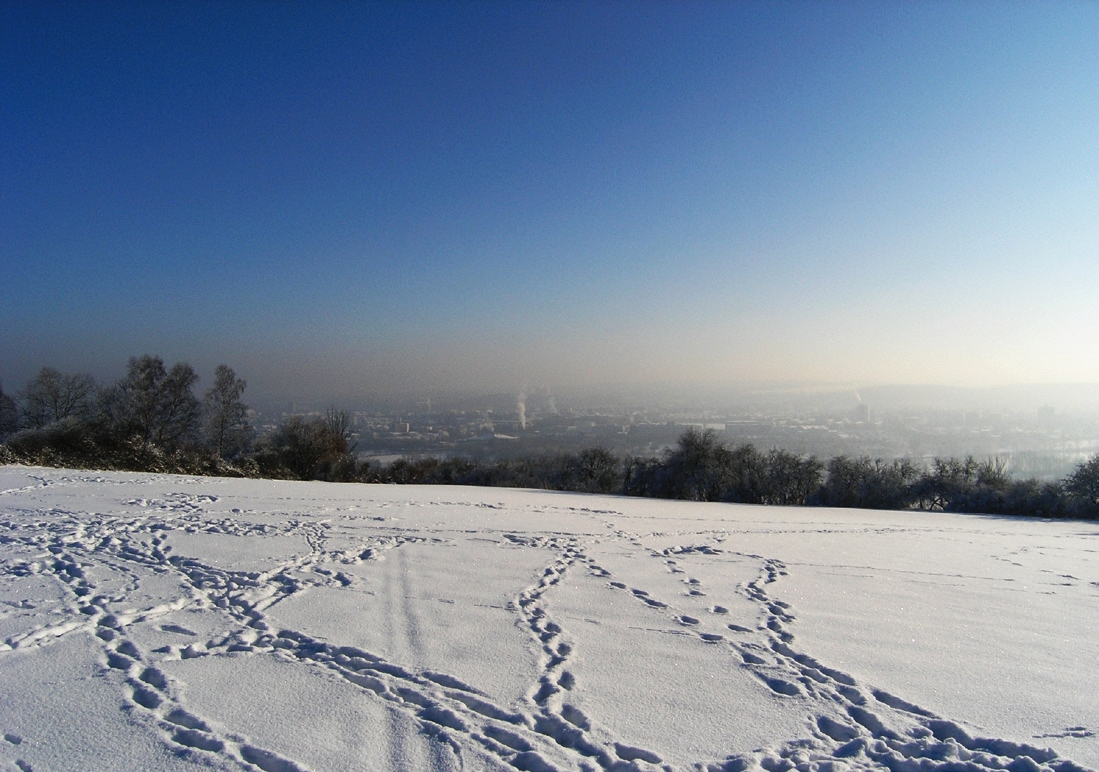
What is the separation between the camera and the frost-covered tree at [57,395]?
3366cm

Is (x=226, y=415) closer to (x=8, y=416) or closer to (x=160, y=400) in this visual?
(x=160, y=400)

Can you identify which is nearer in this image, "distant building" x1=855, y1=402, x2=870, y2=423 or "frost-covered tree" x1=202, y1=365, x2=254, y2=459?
"frost-covered tree" x1=202, y1=365, x2=254, y2=459

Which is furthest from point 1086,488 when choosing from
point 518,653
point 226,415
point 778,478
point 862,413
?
point 226,415

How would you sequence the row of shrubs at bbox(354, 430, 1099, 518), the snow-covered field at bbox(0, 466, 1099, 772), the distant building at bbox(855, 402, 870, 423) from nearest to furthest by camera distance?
the snow-covered field at bbox(0, 466, 1099, 772) < the row of shrubs at bbox(354, 430, 1099, 518) < the distant building at bbox(855, 402, 870, 423)

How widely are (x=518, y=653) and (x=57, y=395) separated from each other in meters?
43.0

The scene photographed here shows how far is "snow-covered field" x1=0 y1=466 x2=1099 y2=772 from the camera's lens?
3127 millimetres

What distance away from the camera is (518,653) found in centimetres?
438

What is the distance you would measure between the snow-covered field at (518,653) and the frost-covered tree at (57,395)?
107 feet

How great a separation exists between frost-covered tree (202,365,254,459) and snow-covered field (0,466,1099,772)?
25.0m

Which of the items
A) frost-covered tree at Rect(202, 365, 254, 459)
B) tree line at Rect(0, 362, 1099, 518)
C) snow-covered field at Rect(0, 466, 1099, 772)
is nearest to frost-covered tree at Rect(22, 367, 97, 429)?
tree line at Rect(0, 362, 1099, 518)

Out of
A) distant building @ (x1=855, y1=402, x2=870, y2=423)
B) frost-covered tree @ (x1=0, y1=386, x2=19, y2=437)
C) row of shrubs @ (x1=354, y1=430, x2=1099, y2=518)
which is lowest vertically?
row of shrubs @ (x1=354, y1=430, x2=1099, y2=518)

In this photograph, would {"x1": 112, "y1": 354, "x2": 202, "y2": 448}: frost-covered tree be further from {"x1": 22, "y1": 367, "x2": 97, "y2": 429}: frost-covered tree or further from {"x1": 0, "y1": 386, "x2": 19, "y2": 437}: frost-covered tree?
{"x1": 0, "y1": 386, "x2": 19, "y2": 437}: frost-covered tree

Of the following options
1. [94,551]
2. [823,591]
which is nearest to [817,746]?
[823,591]

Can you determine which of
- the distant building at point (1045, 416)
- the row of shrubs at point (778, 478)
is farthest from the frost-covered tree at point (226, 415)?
the distant building at point (1045, 416)
